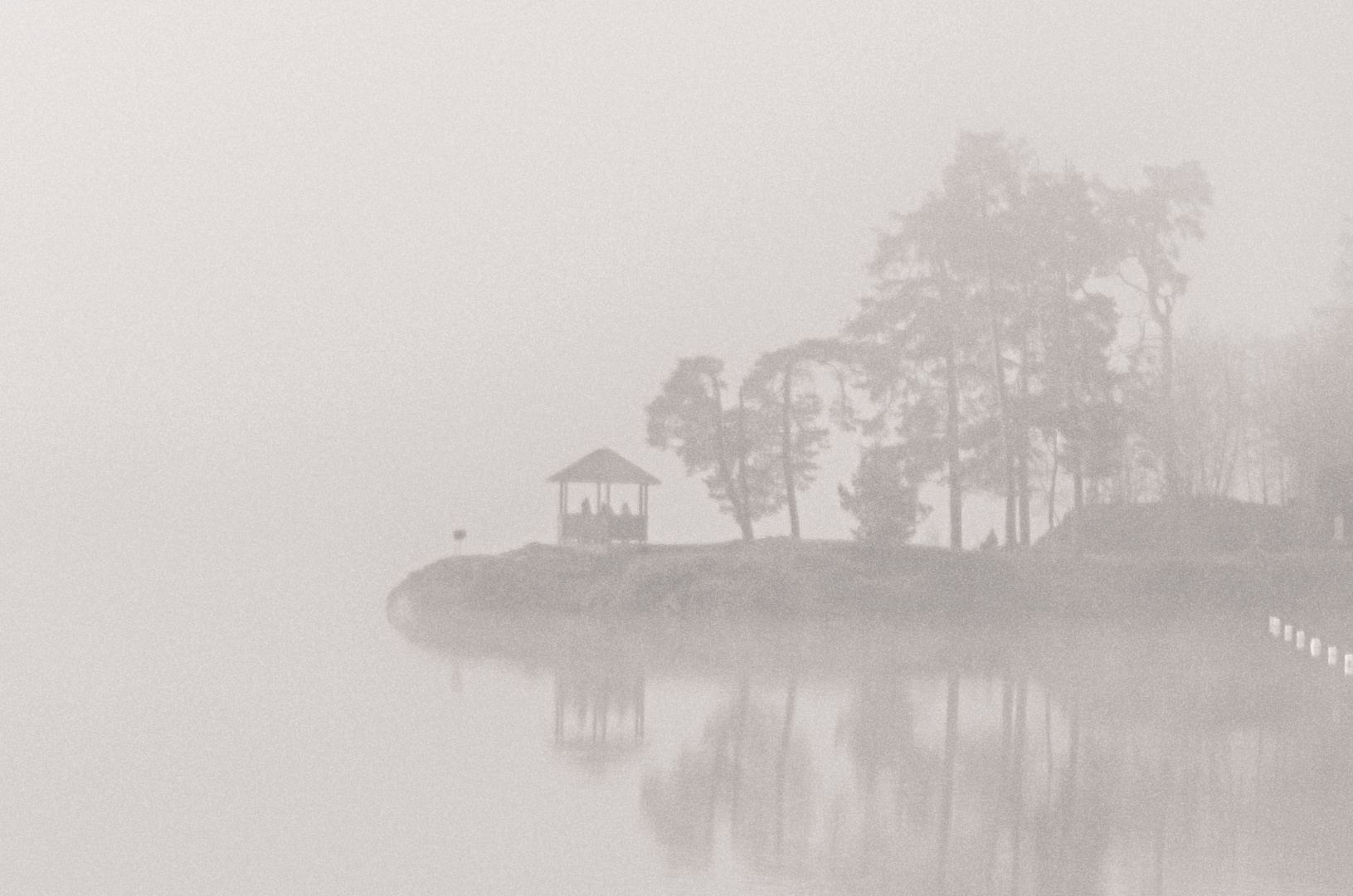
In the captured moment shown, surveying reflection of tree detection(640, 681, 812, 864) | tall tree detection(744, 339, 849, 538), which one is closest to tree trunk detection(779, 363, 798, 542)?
tall tree detection(744, 339, 849, 538)

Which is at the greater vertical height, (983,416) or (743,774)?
(983,416)

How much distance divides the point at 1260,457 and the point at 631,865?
49003 mm

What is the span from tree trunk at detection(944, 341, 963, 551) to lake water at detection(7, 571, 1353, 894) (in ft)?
26.4

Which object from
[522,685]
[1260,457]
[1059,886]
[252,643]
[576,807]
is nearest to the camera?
[1059,886]

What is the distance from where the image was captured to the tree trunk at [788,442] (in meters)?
56.1

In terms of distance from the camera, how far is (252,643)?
5572 cm

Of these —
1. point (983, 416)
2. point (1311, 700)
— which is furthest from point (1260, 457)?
point (1311, 700)

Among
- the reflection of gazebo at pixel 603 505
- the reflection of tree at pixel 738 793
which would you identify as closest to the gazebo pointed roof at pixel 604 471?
the reflection of gazebo at pixel 603 505

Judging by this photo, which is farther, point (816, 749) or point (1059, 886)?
point (816, 749)

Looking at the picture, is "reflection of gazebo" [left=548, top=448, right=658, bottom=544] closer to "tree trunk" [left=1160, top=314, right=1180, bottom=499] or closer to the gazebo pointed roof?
the gazebo pointed roof

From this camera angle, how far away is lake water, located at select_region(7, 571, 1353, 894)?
20000 mm

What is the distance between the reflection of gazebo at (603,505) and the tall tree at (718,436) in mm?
1279

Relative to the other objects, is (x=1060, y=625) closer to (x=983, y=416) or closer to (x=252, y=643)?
(x=983, y=416)

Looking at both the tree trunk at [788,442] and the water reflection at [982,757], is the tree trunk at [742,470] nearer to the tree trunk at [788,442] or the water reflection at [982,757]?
the tree trunk at [788,442]
